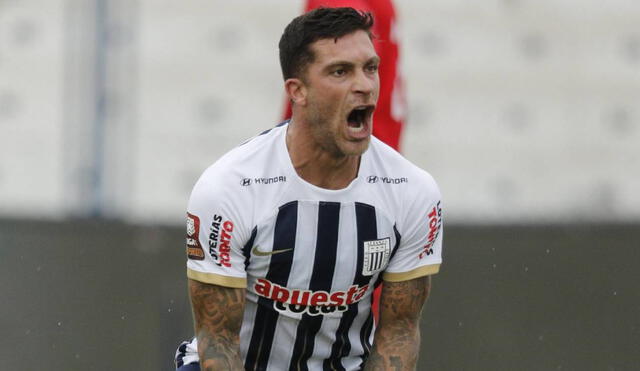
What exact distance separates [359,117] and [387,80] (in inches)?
57.9

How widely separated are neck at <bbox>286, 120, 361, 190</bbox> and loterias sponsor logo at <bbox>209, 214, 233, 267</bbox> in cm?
31

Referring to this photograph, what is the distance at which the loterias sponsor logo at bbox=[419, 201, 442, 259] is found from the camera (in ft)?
14.5

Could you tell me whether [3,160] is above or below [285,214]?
below

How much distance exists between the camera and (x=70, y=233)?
249 inches

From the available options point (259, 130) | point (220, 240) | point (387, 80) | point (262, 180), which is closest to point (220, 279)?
point (220, 240)

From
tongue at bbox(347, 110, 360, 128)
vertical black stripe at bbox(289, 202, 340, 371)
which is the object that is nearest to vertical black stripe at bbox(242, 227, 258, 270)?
vertical black stripe at bbox(289, 202, 340, 371)

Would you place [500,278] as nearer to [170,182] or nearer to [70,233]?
[170,182]

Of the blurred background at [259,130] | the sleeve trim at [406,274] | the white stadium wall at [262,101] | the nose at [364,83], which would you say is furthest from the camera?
the white stadium wall at [262,101]

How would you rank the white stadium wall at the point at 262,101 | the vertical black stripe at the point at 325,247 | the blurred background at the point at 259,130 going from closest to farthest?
the vertical black stripe at the point at 325,247, the blurred background at the point at 259,130, the white stadium wall at the point at 262,101

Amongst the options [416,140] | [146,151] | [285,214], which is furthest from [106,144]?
[285,214]

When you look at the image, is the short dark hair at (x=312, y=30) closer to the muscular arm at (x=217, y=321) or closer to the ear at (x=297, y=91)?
the ear at (x=297, y=91)

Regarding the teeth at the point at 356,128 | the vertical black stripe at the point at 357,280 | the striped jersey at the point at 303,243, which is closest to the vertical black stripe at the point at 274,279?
the striped jersey at the point at 303,243

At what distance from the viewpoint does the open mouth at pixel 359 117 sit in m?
4.13

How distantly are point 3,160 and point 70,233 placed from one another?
0.68 metres
